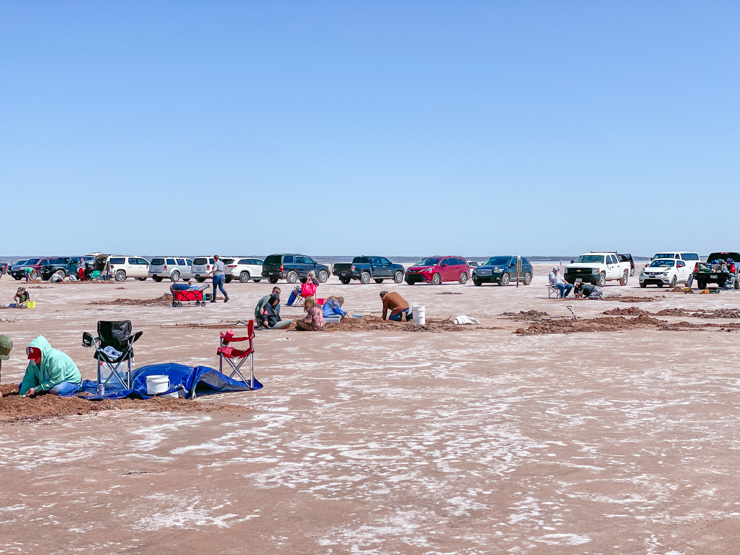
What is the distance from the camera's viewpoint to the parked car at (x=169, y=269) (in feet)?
170

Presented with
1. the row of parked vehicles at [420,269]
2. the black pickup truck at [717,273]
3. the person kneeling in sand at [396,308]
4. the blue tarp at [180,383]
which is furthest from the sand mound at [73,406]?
the black pickup truck at [717,273]

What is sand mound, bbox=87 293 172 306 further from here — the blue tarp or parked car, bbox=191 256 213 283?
parked car, bbox=191 256 213 283

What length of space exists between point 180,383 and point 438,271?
35.4 m

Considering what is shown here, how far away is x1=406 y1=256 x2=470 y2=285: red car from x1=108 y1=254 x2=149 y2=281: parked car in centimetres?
1937

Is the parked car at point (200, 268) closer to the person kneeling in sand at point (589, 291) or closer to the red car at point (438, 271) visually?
the red car at point (438, 271)

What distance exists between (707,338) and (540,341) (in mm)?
3729

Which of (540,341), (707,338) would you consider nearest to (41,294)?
(540,341)

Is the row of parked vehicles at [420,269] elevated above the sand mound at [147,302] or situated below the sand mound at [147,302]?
above

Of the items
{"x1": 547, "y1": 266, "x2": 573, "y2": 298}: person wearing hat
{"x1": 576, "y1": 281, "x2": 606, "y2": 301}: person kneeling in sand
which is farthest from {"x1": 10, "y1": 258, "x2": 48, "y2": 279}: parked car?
{"x1": 576, "y1": 281, "x2": 606, "y2": 301}: person kneeling in sand

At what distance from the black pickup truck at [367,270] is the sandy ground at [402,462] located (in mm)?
32486

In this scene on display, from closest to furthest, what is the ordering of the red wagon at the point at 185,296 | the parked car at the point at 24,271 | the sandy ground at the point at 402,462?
the sandy ground at the point at 402,462 < the red wagon at the point at 185,296 < the parked car at the point at 24,271

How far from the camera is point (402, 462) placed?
7.42 meters

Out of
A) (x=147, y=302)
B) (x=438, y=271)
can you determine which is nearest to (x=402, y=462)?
(x=147, y=302)

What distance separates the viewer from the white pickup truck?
41531mm
